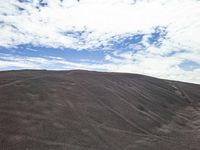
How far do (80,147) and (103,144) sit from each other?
2.32 m

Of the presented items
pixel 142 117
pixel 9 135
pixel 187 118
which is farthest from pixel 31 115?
pixel 187 118

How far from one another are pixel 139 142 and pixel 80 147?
21.6 feet

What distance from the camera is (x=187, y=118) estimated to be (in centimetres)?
3909

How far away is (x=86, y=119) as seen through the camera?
26250 mm

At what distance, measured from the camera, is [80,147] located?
64.7 feet

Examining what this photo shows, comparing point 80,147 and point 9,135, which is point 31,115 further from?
point 80,147

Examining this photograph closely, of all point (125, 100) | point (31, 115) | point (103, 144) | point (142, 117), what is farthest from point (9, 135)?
point (125, 100)

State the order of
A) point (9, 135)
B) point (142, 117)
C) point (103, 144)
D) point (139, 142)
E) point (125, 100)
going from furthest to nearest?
point (125, 100) → point (142, 117) → point (139, 142) → point (103, 144) → point (9, 135)

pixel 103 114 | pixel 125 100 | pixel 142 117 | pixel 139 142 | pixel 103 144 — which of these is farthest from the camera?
pixel 125 100

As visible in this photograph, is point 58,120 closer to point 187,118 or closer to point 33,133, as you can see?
point 33,133

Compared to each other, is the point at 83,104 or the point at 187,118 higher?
the point at 83,104

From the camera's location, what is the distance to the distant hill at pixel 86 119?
20.4m

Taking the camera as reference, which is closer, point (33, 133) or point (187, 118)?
point (33, 133)

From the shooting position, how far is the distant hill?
805 inches
